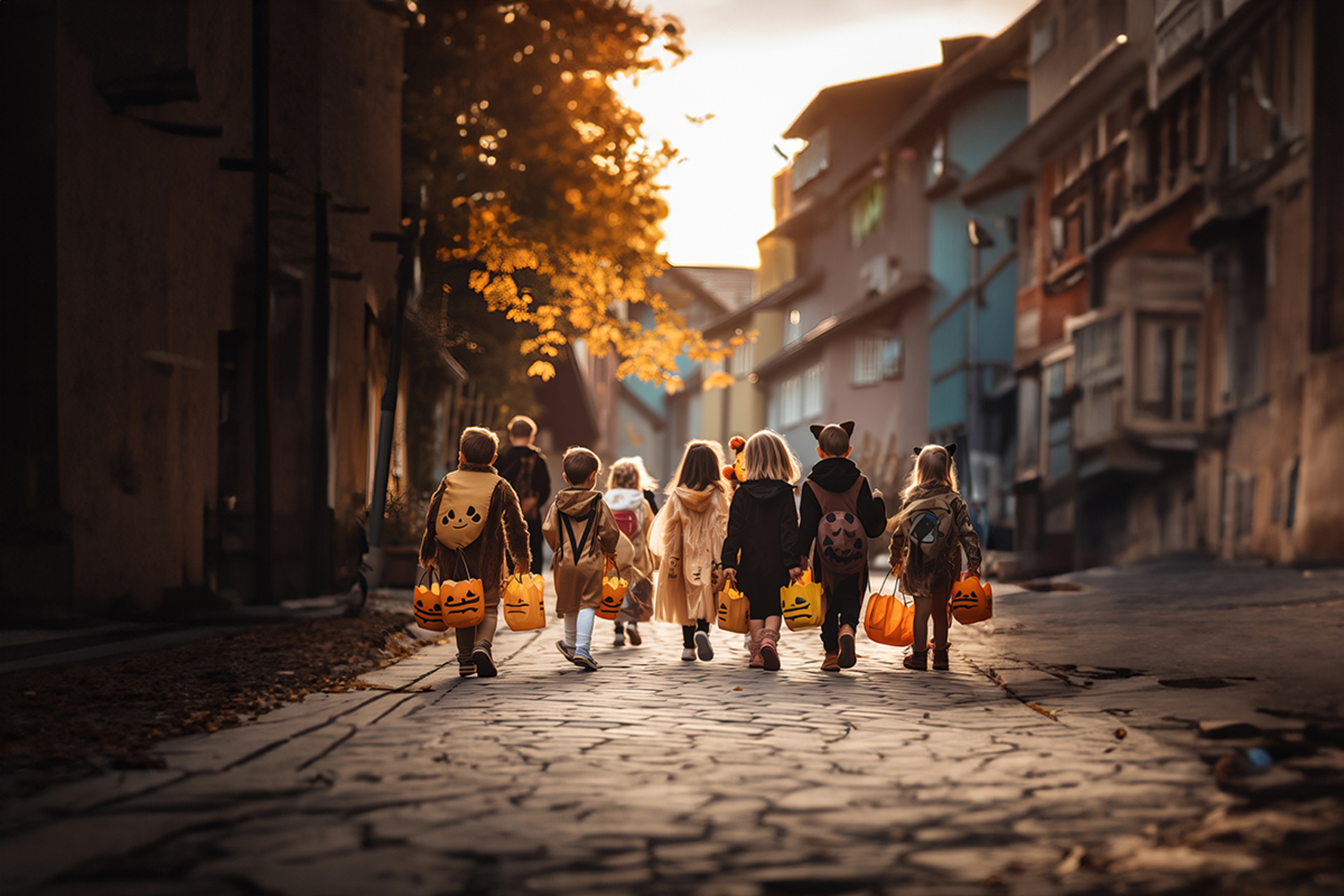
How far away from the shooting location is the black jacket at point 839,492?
881 centimetres

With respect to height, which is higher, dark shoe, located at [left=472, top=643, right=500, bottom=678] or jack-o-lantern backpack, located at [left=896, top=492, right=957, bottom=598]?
jack-o-lantern backpack, located at [left=896, top=492, right=957, bottom=598]

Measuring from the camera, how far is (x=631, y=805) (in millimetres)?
4406

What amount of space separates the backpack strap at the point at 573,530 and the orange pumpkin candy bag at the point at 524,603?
515 millimetres

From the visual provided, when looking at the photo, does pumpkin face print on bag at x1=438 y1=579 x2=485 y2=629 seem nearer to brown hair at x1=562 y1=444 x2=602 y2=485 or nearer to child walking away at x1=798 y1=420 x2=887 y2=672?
brown hair at x1=562 y1=444 x2=602 y2=485

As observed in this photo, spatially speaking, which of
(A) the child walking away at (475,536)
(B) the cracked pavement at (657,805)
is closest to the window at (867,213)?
(A) the child walking away at (475,536)

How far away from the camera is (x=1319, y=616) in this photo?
10.5 meters

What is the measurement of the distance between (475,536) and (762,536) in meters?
1.92

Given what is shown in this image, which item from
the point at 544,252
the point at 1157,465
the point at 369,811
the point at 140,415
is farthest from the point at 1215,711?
the point at 1157,465

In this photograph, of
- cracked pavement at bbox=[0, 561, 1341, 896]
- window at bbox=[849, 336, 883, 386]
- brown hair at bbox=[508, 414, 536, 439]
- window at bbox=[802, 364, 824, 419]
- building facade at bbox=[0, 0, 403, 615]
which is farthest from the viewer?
window at bbox=[802, 364, 824, 419]

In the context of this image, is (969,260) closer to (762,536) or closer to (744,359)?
(744,359)

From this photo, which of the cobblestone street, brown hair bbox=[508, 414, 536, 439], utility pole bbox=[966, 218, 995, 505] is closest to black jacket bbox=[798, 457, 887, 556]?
the cobblestone street

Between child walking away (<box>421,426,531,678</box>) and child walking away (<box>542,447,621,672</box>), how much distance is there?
20.3 inches

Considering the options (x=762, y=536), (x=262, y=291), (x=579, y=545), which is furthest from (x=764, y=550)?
(x=262, y=291)

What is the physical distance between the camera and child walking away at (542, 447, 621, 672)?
884 centimetres
